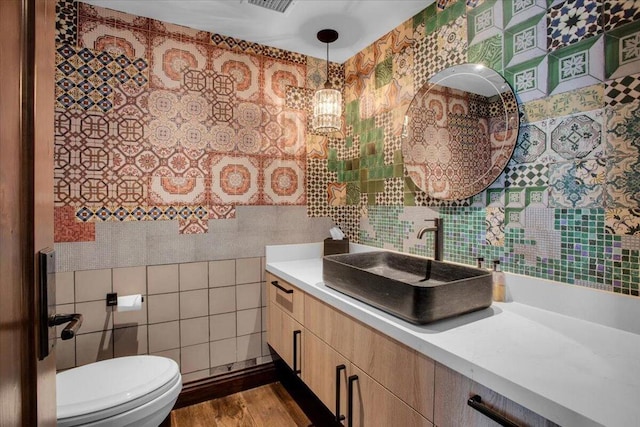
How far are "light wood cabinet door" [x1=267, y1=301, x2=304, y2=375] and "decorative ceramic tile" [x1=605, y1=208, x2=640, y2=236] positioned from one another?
4.45 feet

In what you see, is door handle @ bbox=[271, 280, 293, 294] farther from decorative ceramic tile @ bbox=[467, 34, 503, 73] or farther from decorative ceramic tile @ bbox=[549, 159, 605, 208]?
decorative ceramic tile @ bbox=[467, 34, 503, 73]

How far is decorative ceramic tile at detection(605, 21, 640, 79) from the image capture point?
3.36 ft

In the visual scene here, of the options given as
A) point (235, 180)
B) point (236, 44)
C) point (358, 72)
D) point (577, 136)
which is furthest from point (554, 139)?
point (236, 44)

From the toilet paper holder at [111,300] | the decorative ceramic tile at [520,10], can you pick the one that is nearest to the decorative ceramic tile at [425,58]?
the decorative ceramic tile at [520,10]

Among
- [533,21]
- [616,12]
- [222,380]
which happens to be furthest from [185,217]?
[616,12]

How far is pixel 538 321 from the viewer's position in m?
1.13

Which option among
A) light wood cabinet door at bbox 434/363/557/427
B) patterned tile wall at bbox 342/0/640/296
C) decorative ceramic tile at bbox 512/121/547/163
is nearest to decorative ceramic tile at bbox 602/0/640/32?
patterned tile wall at bbox 342/0/640/296

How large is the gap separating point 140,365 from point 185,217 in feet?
2.68

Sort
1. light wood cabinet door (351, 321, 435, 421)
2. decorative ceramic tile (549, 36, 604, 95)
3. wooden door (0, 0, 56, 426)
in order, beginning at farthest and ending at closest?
1. decorative ceramic tile (549, 36, 604, 95)
2. light wood cabinet door (351, 321, 435, 421)
3. wooden door (0, 0, 56, 426)

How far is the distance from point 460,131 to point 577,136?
49cm

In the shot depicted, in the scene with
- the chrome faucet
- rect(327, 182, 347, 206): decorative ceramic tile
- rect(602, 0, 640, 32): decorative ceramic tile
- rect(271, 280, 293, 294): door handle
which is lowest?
rect(271, 280, 293, 294): door handle

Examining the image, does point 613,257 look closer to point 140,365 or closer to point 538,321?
point 538,321

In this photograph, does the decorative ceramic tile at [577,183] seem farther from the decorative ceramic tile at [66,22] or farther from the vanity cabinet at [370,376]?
the decorative ceramic tile at [66,22]

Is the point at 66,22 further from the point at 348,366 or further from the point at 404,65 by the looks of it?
the point at 348,366
